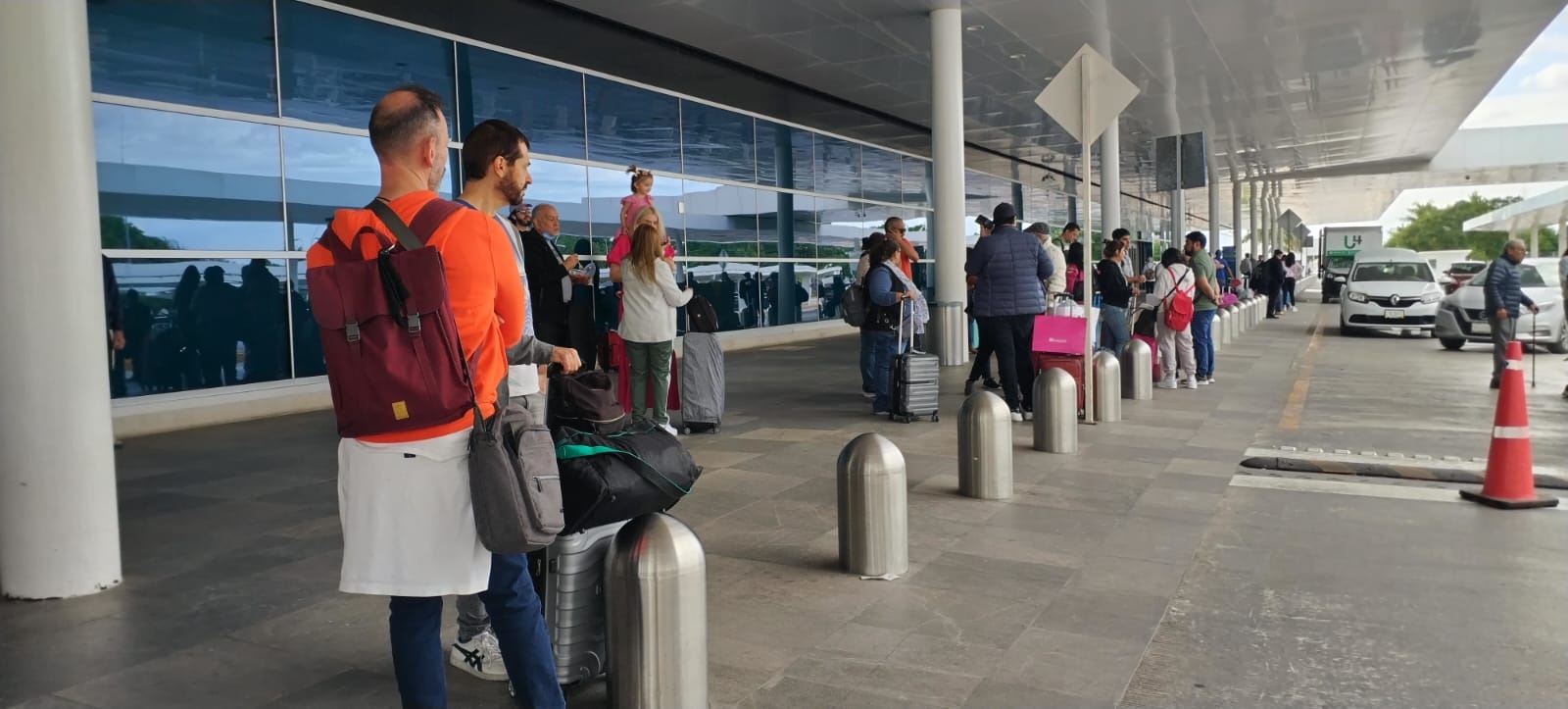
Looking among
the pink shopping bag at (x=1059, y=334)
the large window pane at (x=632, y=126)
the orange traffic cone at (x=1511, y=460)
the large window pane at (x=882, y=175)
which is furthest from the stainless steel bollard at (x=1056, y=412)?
the large window pane at (x=882, y=175)

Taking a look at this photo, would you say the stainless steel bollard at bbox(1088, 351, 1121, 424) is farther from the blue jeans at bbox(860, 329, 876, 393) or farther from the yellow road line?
the blue jeans at bbox(860, 329, 876, 393)

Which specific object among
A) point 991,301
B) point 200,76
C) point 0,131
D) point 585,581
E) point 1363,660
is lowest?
point 1363,660

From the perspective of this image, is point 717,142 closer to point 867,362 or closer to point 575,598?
point 867,362

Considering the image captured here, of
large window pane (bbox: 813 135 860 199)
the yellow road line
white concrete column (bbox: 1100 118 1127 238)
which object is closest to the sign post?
the yellow road line

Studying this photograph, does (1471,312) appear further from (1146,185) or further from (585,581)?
(1146,185)

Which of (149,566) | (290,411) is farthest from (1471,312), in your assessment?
(149,566)

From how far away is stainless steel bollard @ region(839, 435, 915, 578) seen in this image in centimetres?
481

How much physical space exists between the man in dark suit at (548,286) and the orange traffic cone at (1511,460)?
6.21m

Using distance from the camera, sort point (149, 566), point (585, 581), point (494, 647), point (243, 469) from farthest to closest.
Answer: point (243, 469)
point (149, 566)
point (494, 647)
point (585, 581)

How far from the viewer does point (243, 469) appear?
7660 millimetres

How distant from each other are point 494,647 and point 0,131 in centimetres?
301

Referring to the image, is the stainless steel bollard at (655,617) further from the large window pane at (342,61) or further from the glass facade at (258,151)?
the large window pane at (342,61)

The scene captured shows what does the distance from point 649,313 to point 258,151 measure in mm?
5509

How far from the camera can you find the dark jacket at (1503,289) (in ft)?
38.7
